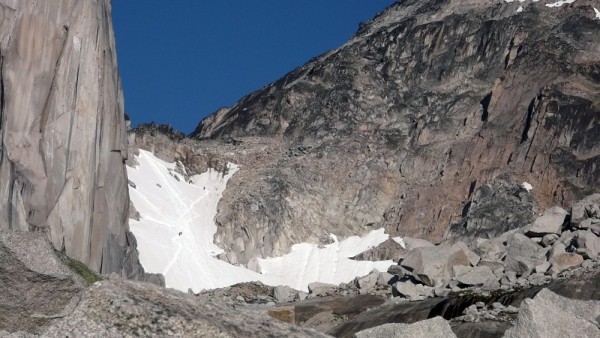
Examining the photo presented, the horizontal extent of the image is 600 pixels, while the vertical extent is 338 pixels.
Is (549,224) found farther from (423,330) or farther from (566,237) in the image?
(423,330)

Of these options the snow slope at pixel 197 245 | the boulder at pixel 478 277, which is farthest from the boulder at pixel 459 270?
the snow slope at pixel 197 245

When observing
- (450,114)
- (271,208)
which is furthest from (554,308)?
(450,114)

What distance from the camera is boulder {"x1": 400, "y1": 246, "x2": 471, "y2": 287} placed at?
2109 inches

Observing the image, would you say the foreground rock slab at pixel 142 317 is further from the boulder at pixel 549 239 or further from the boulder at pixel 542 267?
the boulder at pixel 549 239

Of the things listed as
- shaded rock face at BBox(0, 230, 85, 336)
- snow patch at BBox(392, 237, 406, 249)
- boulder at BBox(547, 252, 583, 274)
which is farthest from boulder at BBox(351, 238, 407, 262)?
shaded rock face at BBox(0, 230, 85, 336)

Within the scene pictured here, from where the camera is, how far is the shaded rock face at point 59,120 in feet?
180

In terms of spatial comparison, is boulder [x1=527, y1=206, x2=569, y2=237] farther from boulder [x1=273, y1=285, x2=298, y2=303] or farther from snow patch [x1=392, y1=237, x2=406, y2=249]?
snow patch [x1=392, y1=237, x2=406, y2=249]

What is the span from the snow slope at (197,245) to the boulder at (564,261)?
38.8m

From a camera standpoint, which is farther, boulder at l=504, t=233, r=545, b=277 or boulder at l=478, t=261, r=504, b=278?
boulder at l=478, t=261, r=504, b=278

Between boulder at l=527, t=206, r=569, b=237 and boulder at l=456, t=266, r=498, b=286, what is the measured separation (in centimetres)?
617

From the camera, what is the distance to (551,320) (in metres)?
17.9

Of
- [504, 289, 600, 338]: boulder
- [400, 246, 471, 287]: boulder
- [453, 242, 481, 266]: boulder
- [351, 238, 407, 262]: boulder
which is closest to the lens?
[504, 289, 600, 338]: boulder

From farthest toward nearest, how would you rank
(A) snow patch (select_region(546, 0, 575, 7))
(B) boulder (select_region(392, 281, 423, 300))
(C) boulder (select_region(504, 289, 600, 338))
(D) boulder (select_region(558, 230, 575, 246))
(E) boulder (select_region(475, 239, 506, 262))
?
1. (A) snow patch (select_region(546, 0, 575, 7))
2. (E) boulder (select_region(475, 239, 506, 262))
3. (B) boulder (select_region(392, 281, 423, 300))
4. (D) boulder (select_region(558, 230, 575, 246))
5. (C) boulder (select_region(504, 289, 600, 338))

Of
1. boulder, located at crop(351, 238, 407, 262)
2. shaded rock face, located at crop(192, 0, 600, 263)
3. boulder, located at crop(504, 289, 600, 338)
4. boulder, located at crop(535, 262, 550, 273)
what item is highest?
shaded rock face, located at crop(192, 0, 600, 263)
